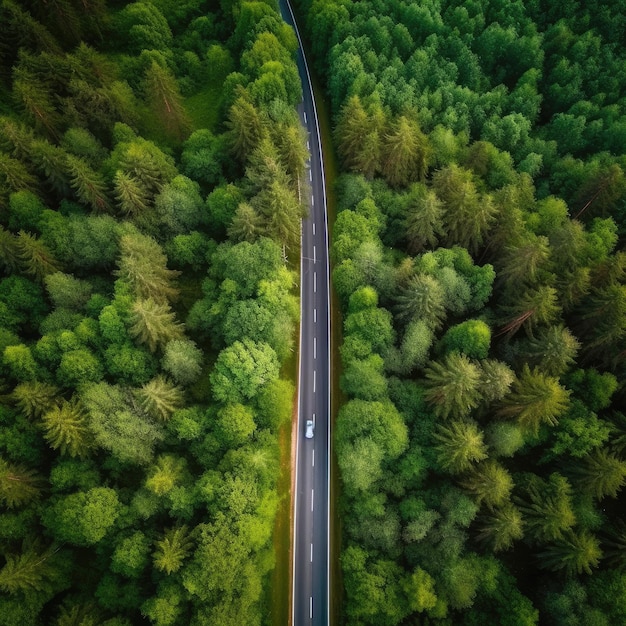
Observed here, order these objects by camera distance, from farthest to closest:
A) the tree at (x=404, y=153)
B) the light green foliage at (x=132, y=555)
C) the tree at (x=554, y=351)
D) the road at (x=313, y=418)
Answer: the tree at (x=404, y=153), the tree at (x=554, y=351), the road at (x=313, y=418), the light green foliage at (x=132, y=555)

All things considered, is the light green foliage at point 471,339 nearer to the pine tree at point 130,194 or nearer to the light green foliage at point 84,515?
the light green foliage at point 84,515

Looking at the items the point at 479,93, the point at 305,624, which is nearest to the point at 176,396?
the point at 305,624

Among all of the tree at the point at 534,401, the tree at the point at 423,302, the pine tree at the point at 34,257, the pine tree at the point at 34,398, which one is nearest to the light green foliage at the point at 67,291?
the pine tree at the point at 34,257

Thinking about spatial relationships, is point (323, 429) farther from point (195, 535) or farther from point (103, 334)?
point (103, 334)

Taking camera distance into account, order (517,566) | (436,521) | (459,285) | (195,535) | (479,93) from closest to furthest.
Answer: (195,535) → (436,521) → (517,566) → (459,285) → (479,93)

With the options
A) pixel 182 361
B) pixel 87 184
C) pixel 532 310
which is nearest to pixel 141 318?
pixel 182 361

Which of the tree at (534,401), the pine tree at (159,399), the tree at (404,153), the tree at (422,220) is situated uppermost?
the tree at (404,153)
